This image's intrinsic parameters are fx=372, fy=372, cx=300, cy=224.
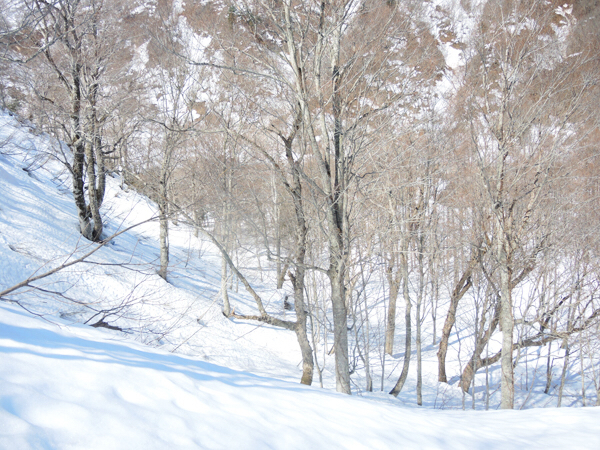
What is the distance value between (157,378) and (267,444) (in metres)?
0.99

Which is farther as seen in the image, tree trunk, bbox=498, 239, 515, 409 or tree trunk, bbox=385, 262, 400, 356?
tree trunk, bbox=385, 262, 400, 356

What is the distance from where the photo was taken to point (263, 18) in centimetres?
545

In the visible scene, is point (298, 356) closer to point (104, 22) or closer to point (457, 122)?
point (457, 122)

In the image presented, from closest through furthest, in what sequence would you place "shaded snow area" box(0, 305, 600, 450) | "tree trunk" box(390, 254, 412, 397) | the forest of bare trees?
"shaded snow area" box(0, 305, 600, 450), the forest of bare trees, "tree trunk" box(390, 254, 412, 397)

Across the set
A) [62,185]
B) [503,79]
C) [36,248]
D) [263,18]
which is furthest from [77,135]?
[503,79]

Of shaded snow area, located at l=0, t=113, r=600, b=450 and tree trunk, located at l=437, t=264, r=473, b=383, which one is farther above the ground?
tree trunk, located at l=437, t=264, r=473, b=383

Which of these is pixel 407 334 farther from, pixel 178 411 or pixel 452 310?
pixel 178 411

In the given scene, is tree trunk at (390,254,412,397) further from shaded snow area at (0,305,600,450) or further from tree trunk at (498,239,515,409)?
shaded snow area at (0,305,600,450)

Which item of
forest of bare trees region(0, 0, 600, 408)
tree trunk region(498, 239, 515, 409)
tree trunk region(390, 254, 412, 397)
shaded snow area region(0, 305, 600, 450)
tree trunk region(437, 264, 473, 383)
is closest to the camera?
shaded snow area region(0, 305, 600, 450)

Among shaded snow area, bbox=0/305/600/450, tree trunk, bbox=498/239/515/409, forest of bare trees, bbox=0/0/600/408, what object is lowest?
shaded snow area, bbox=0/305/600/450

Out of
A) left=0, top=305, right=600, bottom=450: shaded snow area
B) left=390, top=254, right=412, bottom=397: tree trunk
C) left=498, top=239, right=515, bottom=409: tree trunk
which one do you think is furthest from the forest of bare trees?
left=0, top=305, right=600, bottom=450: shaded snow area

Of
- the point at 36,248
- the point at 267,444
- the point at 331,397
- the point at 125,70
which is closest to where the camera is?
the point at 267,444

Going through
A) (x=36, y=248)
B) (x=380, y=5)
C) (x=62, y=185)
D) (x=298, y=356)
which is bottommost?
(x=298, y=356)

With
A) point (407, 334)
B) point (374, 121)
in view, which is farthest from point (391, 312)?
point (374, 121)
